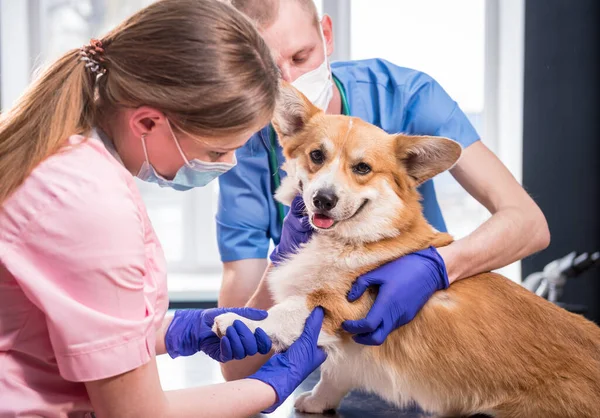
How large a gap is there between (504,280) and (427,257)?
210 millimetres

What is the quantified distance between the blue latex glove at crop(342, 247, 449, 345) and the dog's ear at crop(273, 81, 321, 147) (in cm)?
44

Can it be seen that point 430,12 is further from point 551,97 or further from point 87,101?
point 87,101

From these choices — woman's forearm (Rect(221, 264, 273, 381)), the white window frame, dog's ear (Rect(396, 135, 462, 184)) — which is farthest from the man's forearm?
the white window frame

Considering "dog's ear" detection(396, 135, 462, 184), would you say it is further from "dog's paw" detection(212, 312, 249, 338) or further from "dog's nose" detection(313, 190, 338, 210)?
"dog's paw" detection(212, 312, 249, 338)

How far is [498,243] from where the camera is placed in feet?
5.08

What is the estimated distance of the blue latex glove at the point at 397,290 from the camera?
1277mm

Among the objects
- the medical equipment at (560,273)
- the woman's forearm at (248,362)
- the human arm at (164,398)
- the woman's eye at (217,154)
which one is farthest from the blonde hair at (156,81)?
the medical equipment at (560,273)

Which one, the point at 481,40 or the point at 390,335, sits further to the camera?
the point at 481,40

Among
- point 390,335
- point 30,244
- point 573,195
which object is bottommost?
point 573,195

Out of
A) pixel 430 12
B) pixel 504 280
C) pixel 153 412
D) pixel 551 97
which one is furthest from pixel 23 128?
pixel 430 12

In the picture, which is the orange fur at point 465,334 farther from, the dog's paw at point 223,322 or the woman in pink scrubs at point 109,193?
the woman in pink scrubs at point 109,193

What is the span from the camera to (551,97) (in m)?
3.29

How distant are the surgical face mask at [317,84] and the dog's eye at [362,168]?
1.03ft

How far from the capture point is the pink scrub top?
841mm
